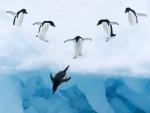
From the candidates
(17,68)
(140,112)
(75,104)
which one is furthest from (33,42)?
(140,112)

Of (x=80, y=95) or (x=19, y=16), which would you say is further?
(x=19, y=16)

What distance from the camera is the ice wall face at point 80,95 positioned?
1.19m

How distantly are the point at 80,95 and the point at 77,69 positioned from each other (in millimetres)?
62

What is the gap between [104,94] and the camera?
3.93ft

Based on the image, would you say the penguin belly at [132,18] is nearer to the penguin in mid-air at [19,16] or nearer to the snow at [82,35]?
the snow at [82,35]

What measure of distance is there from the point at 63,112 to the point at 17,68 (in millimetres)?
146

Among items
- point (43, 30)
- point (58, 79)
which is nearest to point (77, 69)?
point (58, 79)

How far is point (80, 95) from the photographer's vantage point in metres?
1.20

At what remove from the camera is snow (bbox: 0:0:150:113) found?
1.19 metres

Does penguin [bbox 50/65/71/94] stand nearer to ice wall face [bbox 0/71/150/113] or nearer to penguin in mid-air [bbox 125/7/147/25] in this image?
ice wall face [bbox 0/71/150/113]

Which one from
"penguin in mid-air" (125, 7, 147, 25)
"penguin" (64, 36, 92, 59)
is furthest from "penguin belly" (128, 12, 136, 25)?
"penguin" (64, 36, 92, 59)

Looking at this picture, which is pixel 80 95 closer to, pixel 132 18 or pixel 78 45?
pixel 78 45

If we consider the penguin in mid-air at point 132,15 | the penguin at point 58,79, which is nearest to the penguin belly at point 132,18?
the penguin in mid-air at point 132,15

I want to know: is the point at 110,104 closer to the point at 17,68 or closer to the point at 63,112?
the point at 63,112
